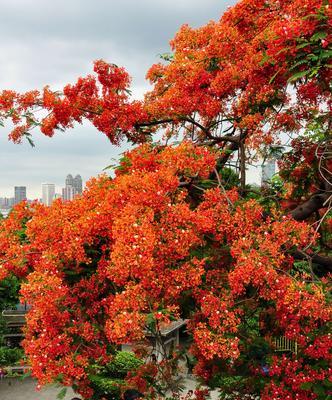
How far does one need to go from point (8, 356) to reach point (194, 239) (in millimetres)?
9813

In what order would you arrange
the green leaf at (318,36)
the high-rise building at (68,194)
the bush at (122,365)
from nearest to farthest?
the green leaf at (318,36)
the high-rise building at (68,194)
the bush at (122,365)

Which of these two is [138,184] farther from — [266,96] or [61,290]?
[266,96]

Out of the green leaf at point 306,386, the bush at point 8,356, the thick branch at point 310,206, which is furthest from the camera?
the bush at point 8,356

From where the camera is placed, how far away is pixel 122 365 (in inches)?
493

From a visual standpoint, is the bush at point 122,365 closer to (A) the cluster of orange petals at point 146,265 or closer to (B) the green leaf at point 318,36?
(A) the cluster of orange petals at point 146,265

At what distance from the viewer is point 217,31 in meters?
6.57

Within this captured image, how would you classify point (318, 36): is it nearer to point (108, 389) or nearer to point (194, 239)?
point (194, 239)

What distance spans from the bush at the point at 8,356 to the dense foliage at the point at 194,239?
19.8 feet

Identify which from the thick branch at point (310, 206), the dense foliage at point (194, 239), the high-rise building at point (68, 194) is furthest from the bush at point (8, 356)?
the thick branch at point (310, 206)

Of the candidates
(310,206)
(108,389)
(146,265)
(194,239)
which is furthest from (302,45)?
(108,389)

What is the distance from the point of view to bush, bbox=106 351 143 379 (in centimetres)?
1212

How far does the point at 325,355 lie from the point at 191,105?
3.57 meters

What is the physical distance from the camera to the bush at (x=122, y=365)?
1212cm

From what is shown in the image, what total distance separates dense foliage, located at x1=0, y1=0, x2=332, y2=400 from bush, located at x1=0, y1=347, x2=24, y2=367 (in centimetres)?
604
